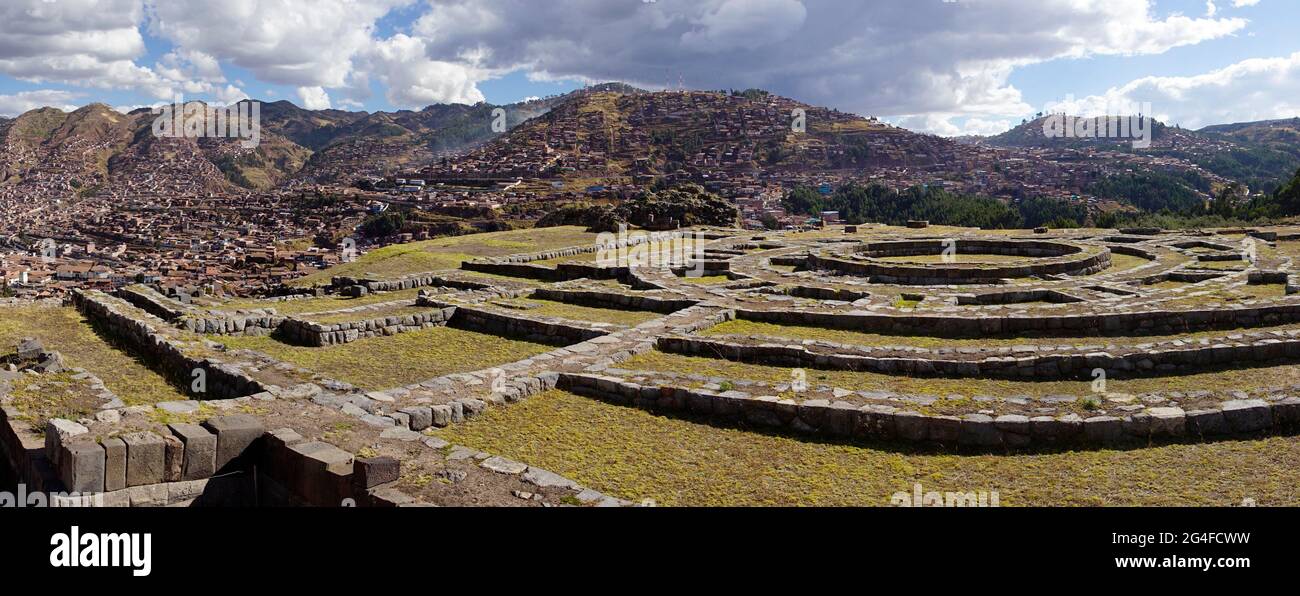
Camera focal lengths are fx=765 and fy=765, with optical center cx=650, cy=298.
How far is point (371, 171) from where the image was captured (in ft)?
542

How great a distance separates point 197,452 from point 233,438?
1.05 feet

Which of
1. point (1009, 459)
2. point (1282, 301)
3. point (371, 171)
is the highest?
point (371, 171)

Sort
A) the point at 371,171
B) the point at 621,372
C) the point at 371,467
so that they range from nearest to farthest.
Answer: the point at 371,467
the point at 621,372
the point at 371,171

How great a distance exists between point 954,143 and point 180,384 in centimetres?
16434

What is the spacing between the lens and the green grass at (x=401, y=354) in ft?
38.0

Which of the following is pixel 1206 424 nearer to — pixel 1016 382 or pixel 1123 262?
pixel 1016 382

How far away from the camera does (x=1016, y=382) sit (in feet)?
32.9

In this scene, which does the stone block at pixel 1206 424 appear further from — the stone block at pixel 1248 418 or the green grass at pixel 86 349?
the green grass at pixel 86 349

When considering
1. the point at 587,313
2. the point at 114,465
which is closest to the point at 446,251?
the point at 587,313

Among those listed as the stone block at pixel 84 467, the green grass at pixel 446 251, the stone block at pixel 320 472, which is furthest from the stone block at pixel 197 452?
the green grass at pixel 446 251

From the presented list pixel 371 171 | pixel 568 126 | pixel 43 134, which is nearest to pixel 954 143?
pixel 568 126
